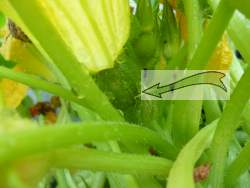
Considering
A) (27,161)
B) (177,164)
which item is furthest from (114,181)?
(27,161)

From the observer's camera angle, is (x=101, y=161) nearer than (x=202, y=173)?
Yes

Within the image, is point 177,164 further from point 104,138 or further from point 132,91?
point 132,91

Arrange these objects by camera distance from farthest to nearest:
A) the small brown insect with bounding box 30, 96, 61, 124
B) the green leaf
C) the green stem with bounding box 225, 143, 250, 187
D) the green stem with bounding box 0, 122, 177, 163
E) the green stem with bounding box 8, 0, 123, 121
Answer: the small brown insect with bounding box 30, 96, 61, 124 → the green leaf → the green stem with bounding box 225, 143, 250, 187 → the green stem with bounding box 8, 0, 123, 121 → the green stem with bounding box 0, 122, 177, 163

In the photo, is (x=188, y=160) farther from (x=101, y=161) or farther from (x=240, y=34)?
(x=240, y=34)

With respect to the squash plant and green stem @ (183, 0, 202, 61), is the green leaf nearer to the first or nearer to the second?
the squash plant

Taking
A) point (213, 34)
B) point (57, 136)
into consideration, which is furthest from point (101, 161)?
point (213, 34)

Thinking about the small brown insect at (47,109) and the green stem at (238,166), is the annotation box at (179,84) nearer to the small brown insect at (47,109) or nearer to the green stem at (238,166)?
the green stem at (238,166)

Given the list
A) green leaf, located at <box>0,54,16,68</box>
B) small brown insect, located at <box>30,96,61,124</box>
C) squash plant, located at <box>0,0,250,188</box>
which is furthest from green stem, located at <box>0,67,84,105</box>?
small brown insect, located at <box>30,96,61,124</box>
